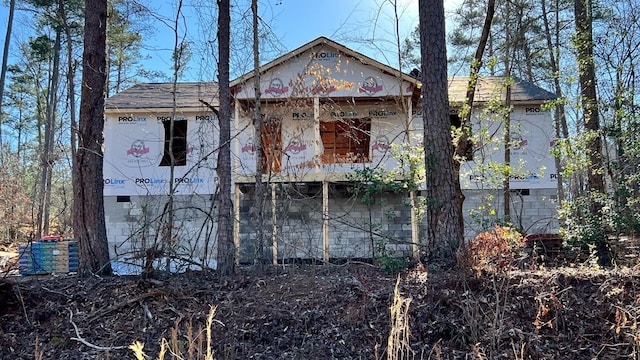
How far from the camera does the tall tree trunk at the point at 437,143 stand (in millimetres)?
6336

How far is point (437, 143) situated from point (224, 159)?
10.5 ft

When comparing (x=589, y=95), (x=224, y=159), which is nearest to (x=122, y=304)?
(x=224, y=159)

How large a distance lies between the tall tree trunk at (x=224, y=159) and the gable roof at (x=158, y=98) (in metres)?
6.06

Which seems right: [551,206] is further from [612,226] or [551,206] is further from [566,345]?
[566,345]

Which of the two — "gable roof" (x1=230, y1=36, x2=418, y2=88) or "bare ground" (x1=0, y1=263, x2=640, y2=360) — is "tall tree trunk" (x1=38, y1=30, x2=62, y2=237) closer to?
"gable roof" (x1=230, y1=36, x2=418, y2=88)

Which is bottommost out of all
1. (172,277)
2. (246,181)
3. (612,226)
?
(172,277)

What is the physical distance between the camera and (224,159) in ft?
23.0

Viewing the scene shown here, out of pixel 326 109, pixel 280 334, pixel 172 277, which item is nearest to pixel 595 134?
pixel 326 109

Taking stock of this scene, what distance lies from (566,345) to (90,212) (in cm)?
660

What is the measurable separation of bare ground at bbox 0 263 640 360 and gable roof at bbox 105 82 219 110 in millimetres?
8710

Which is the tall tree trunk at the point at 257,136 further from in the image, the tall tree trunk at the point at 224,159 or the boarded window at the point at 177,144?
the boarded window at the point at 177,144

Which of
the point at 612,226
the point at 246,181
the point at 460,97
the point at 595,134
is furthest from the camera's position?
the point at 460,97

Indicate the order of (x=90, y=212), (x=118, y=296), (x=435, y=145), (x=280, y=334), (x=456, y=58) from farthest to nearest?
1. (x=456, y=58)
2. (x=90, y=212)
3. (x=435, y=145)
4. (x=118, y=296)
5. (x=280, y=334)

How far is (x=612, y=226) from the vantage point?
7762mm
